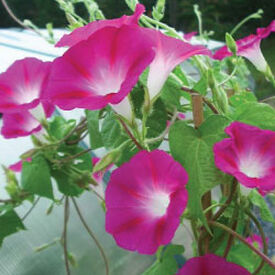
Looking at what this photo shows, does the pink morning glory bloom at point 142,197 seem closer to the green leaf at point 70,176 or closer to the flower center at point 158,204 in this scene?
the flower center at point 158,204

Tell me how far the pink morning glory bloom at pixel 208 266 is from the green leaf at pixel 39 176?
0.25 meters

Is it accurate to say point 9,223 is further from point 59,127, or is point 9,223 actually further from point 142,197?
point 142,197

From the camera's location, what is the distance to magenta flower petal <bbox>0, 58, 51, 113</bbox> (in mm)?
425

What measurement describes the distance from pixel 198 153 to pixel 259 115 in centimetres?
8

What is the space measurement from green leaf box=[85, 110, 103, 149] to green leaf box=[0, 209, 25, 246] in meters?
0.18

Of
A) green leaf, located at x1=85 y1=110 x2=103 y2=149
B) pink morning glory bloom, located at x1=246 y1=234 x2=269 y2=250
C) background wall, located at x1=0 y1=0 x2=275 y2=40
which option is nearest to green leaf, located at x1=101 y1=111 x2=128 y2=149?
green leaf, located at x1=85 y1=110 x2=103 y2=149

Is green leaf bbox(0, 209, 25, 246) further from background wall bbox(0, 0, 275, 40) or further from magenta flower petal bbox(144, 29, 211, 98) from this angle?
background wall bbox(0, 0, 275, 40)

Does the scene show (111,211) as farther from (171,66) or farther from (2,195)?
(2,195)

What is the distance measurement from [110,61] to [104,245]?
53 cm

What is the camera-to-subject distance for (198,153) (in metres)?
0.36

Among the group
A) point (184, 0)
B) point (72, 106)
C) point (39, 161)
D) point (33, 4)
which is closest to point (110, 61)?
point (72, 106)

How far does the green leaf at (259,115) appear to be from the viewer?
387 millimetres

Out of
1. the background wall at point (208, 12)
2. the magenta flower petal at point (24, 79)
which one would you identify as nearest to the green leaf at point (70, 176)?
the magenta flower petal at point (24, 79)

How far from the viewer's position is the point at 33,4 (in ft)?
10.0
